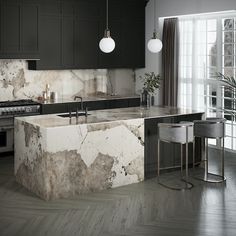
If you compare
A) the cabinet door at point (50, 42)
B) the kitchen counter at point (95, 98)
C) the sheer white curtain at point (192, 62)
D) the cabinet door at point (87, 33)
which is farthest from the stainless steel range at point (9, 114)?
the sheer white curtain at point (192, 62)

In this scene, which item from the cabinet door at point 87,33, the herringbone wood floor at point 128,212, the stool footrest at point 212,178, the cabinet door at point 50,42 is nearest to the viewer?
the herringbone wood floor at point 128,212

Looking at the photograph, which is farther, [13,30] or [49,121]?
[13,30]

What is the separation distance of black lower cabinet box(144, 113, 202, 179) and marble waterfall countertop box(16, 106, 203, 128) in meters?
0.10

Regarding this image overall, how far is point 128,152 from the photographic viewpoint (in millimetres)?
6027

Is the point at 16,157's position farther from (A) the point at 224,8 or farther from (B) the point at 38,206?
(A) the point at 224,8

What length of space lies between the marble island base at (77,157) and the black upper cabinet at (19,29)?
6.91ft

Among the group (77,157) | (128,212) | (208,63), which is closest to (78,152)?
(77,157)

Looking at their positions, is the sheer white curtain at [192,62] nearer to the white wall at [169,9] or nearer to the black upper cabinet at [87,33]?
the white wall at [169,9]

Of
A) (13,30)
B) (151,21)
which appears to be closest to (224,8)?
(151,21)

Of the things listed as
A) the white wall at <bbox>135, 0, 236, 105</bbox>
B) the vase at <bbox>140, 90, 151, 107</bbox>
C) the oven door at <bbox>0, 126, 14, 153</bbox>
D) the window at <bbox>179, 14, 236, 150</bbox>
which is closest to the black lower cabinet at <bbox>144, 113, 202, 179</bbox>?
the vase at <bbox>140, 90, 151, 107</bbox>

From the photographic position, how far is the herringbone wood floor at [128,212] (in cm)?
445

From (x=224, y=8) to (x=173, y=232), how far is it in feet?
15.0

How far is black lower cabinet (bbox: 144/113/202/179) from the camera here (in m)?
6.36

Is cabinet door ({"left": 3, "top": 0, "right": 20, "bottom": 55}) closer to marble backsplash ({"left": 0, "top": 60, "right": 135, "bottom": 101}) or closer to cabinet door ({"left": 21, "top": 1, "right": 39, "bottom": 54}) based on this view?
cabinet door ({"left": 21, "top": 1, "right": 39, "bottom": 54})
